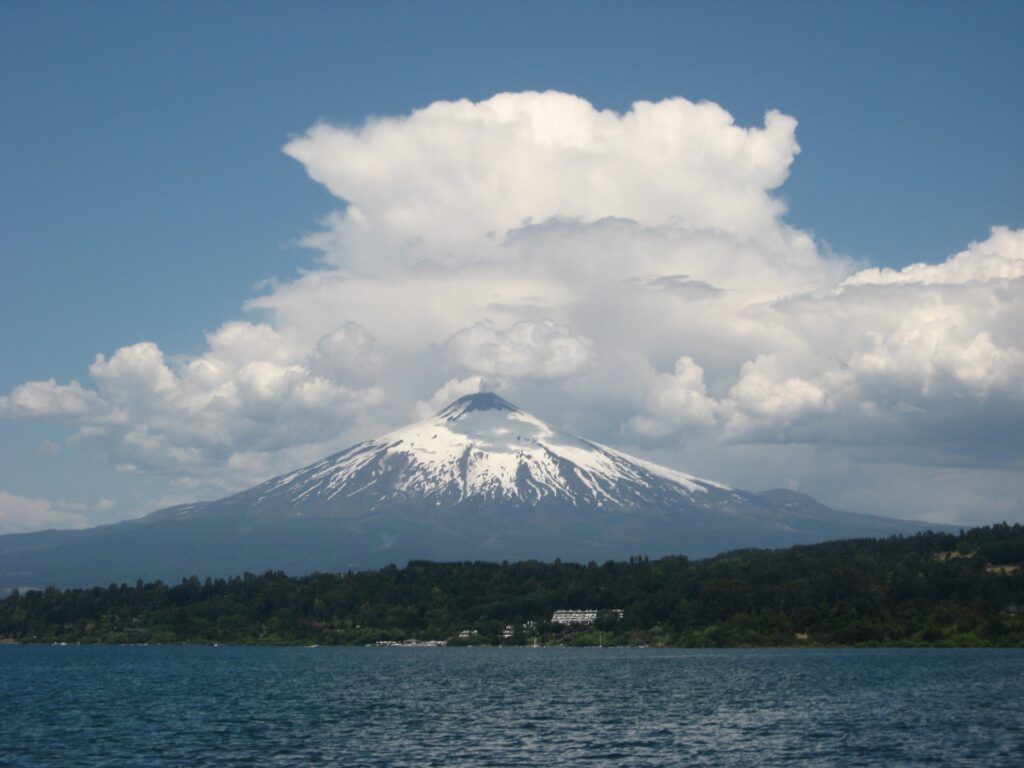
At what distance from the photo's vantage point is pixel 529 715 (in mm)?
75438

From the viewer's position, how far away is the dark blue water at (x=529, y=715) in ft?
188

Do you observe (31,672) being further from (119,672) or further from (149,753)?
(149,753)

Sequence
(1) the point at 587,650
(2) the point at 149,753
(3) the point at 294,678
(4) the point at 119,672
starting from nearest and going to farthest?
1. (2) the point at 149,753
2. (3) the point at 294,678
3. (4) the point at 119,672
4. (1) the point at 587,650

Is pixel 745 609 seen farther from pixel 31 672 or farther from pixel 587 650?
pixel 31 672

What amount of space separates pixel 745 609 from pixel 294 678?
8892 cm

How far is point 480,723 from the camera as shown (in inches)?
2800

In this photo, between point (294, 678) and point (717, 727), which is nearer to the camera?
point (717, 727)

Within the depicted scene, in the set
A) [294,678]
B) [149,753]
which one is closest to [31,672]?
[294,678]

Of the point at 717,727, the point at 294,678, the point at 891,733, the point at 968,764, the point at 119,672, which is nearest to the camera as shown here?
the point at 968,764

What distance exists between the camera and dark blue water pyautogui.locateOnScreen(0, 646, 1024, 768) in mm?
57156

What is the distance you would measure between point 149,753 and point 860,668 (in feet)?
262

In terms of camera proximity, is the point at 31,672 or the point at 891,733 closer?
the point at 891,733

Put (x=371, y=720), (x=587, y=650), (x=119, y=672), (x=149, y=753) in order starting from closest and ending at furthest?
(x=149, y=753) → (x=371, y=720) → (x=119, y=672) → (x=587, y=650)

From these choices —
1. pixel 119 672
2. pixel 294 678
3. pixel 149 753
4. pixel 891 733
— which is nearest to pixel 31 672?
pixel 119 672
